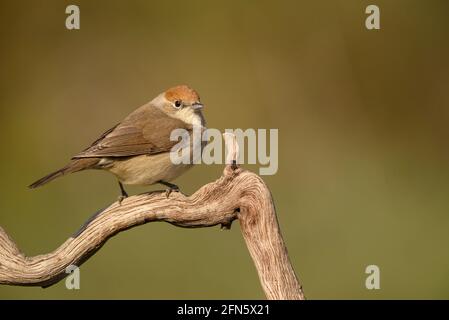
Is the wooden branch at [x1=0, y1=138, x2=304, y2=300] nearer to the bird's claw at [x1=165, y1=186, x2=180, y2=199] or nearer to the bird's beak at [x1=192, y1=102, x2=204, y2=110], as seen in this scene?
the bird's claw at [x1=165, y1=186, x2=180, y2=199]

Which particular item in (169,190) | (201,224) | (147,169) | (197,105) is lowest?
(201,224)

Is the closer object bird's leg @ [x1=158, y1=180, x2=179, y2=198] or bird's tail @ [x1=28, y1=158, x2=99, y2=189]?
bird's tail @ [x1=28, y1=158, x2=99, y2=189]

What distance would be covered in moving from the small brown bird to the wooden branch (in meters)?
0.19

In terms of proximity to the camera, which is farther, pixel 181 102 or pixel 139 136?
pixel 181 102

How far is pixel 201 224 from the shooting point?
5863mm

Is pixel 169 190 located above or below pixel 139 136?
below

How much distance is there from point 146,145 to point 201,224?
0.85 metres

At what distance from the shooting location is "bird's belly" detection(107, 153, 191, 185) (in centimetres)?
617

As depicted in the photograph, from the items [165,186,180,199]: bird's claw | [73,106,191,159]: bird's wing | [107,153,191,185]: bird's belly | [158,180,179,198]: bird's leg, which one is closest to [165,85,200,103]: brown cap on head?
[73,106,191,159]: bird's wing

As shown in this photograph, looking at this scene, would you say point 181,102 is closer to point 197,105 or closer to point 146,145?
point 197,105

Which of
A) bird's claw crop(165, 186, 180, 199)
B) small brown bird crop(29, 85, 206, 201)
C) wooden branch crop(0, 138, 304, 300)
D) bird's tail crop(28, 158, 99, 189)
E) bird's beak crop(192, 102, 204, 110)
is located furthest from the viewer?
bird's beak crop(192, 102, 204, 110)

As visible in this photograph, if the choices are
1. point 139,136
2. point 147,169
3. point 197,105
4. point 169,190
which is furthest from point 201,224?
point 197,105

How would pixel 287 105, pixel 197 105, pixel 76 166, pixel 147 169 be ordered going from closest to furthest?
pixel 76 166, pixel 147 169, pixel 197 105, pixel 287 105

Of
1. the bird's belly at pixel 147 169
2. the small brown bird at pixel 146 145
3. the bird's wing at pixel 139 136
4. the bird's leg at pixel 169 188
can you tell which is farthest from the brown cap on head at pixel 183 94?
the bird's leg at pixel 169 188
